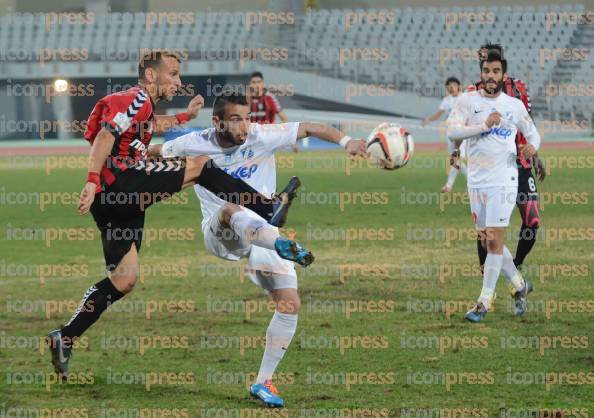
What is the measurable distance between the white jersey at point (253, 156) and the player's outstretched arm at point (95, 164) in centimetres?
66

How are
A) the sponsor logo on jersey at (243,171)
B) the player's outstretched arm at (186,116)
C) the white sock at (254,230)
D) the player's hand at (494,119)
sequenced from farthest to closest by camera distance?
the player's hand at (494,119), the player's outstretched arm at (186,116), the sponsor logo on jersey at (243,171), the white sock at (254,230)

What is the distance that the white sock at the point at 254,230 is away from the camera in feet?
19.4

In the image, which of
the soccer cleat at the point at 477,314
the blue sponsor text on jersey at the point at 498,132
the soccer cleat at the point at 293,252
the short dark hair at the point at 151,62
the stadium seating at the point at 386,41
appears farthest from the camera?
the stadium seating at the point at 386,41

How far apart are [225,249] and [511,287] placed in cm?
333

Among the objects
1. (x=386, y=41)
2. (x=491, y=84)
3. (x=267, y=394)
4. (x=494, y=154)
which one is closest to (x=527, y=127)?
(x=494, y=154)

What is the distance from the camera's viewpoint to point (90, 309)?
666 centimetres

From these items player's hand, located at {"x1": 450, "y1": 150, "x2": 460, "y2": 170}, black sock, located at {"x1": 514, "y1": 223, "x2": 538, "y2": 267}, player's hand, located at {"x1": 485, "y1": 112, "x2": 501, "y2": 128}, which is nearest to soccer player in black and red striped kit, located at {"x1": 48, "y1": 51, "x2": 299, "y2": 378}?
player's hand, located at {"x1": 485, "y1": 112, "x2": 501, "y2": 128}

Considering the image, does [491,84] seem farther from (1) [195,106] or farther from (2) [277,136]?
(2) [277,136]

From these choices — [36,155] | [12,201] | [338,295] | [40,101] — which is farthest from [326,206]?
[40,101]

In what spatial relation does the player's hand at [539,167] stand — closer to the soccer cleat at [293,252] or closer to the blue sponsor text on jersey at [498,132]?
the blue sponsor text on jersey at [498,132]

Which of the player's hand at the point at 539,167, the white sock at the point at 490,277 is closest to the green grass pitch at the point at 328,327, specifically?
the white sock at the point at 490,277

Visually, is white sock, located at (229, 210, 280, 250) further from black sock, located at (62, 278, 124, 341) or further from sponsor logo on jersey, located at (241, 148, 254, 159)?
black sock, located at (62, 278, 124, 341)

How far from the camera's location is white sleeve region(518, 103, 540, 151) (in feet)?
29.0

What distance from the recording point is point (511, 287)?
8.70 metres
